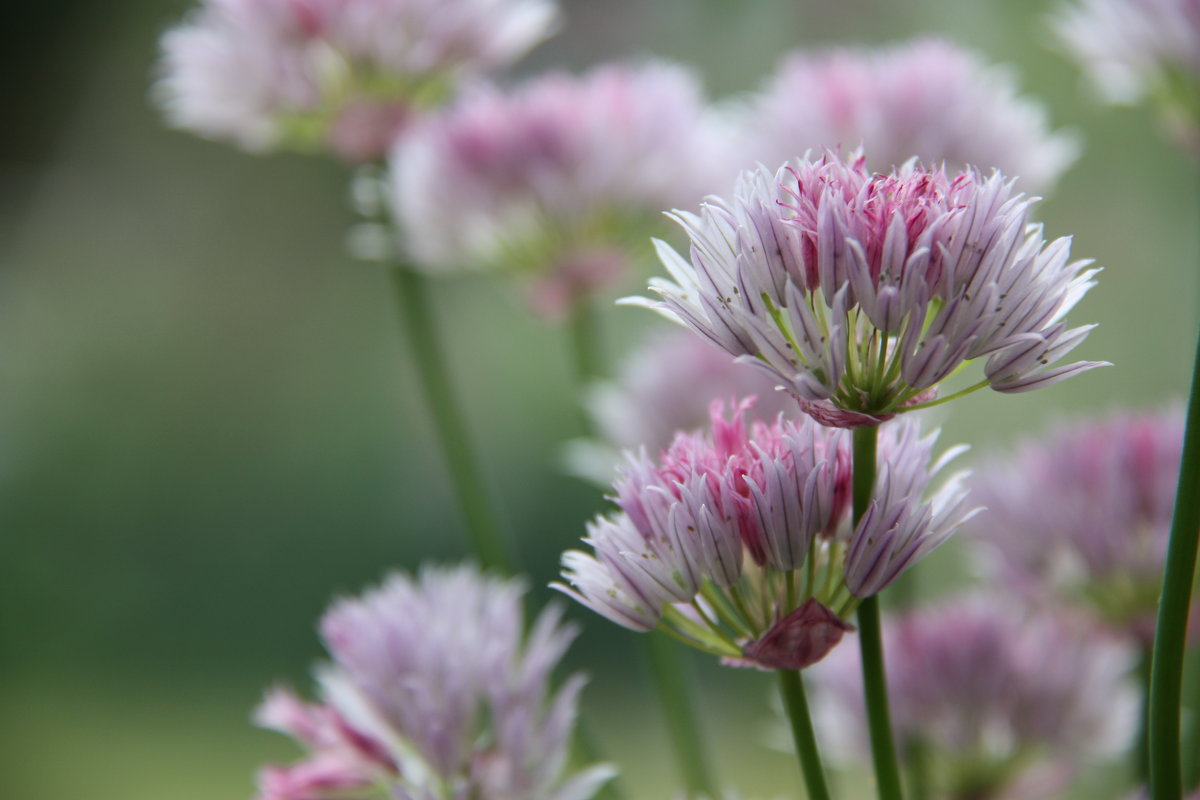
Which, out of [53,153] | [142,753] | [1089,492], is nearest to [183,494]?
[142,753]

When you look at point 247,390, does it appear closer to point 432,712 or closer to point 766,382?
point 766,382

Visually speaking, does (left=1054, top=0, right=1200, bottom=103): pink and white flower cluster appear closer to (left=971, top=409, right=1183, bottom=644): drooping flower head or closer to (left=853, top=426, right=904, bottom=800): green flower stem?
(left=971, top=409, right=1183, bottom=644): drooping flower head

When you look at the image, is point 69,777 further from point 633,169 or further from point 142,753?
point 633,169

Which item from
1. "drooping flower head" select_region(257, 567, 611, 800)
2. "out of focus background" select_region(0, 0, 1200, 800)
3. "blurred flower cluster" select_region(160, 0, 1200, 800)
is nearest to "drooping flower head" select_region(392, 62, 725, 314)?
"blurred flower cluster" select_region(160, 0, 1200, 800)

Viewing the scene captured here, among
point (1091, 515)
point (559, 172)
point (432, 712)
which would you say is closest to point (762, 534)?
point (432, 712)

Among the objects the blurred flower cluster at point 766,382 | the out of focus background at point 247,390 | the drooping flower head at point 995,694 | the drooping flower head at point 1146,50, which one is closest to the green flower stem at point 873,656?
the blurred flower cluster at point 766,382

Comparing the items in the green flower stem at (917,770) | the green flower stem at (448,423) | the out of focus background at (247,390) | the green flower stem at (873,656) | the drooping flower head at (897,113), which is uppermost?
the out of focus background at (247,390)

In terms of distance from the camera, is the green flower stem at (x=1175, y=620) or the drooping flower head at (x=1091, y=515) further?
the drooping flower head at (x=1091, y=515)

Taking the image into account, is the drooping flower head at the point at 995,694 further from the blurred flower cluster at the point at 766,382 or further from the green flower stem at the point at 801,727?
the green flower stem at the point at 801,727
